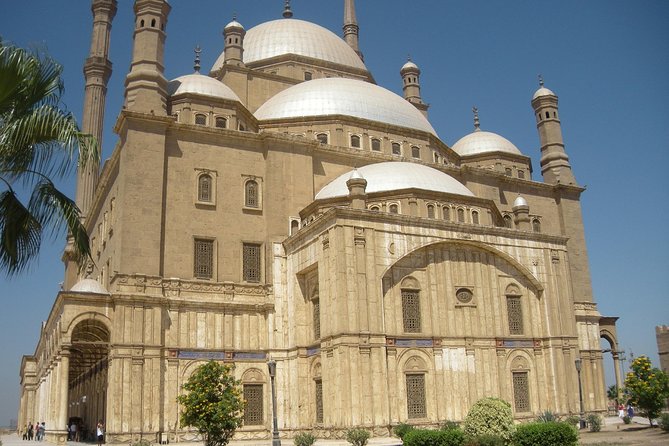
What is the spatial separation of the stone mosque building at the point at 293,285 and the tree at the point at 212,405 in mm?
5667

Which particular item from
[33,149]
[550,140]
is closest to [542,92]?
[550,140]

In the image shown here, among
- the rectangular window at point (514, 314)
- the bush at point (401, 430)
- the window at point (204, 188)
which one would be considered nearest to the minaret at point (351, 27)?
the window at point (204, 188)

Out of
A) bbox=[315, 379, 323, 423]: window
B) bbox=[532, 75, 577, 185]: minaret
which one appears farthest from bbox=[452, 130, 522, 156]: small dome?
bbox=[315, 379, 323, 423]: window

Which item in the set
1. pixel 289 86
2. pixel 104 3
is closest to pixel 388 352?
pixel 289 86

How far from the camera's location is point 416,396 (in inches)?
1017

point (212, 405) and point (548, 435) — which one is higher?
point (212, 405)

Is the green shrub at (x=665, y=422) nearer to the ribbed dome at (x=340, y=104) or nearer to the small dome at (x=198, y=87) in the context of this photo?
the ribbed dome at (x=340, y=104)

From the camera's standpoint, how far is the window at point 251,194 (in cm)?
3078

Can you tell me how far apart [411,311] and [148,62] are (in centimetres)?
1750

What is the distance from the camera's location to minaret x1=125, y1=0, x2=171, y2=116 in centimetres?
3088

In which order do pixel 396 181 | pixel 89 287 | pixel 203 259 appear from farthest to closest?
pixel 396 181
pixel 203 259
pixel 89 287

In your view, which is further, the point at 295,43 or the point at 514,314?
the point at 295,43

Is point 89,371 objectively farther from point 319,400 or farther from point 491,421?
point 491,421

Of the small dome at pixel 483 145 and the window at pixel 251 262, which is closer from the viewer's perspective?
the window at pixel 251 262
